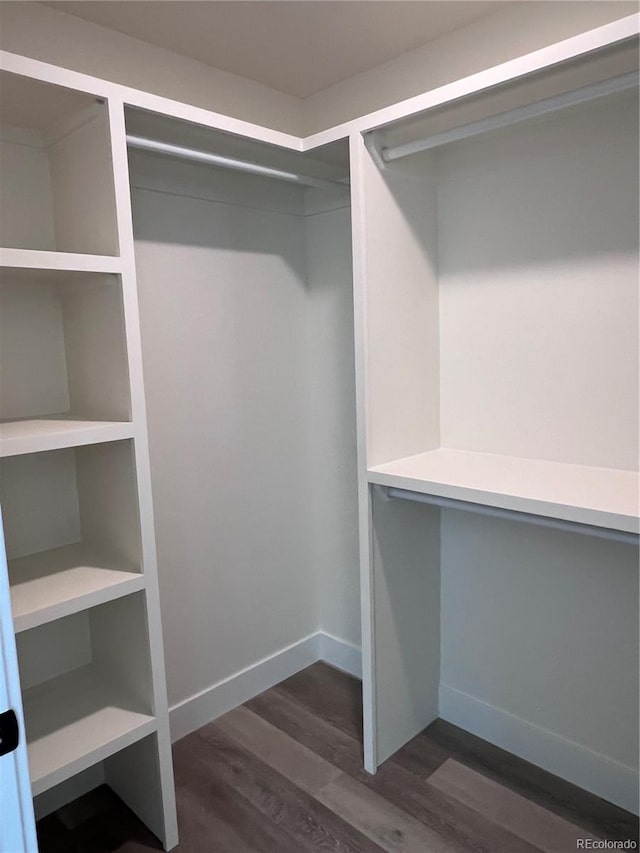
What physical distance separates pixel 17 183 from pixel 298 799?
208 centimetres

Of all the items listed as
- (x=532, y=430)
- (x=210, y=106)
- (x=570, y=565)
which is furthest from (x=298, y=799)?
(x=210, y=106)

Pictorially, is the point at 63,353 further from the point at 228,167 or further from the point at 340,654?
the point at 340,654

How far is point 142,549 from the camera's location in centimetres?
168

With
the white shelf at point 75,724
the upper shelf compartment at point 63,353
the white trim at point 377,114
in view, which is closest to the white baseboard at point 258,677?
the white shelf at point 75,724

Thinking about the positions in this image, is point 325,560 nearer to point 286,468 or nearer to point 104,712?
point 286,468

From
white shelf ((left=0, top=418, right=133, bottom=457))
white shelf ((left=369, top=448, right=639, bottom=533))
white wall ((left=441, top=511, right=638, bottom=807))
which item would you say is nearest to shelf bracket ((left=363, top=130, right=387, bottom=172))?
white shelf ((left=369, top=448, right=639, bottom=533))

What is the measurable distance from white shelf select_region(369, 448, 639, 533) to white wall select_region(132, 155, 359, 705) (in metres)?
0.64

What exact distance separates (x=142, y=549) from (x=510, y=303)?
136cm

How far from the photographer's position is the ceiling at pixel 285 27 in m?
1.73

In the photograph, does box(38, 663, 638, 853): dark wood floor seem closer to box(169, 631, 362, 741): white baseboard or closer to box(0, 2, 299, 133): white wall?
box(169, 631, 362, 741): white baseboard

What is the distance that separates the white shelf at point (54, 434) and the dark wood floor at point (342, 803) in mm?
1257

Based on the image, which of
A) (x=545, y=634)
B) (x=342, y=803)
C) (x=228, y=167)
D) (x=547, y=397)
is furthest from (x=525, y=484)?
(x=228, y=167)

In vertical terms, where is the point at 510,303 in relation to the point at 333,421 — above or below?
above

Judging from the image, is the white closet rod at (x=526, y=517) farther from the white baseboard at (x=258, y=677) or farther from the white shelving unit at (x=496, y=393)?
the white baseboard at (x=258, y=677)
